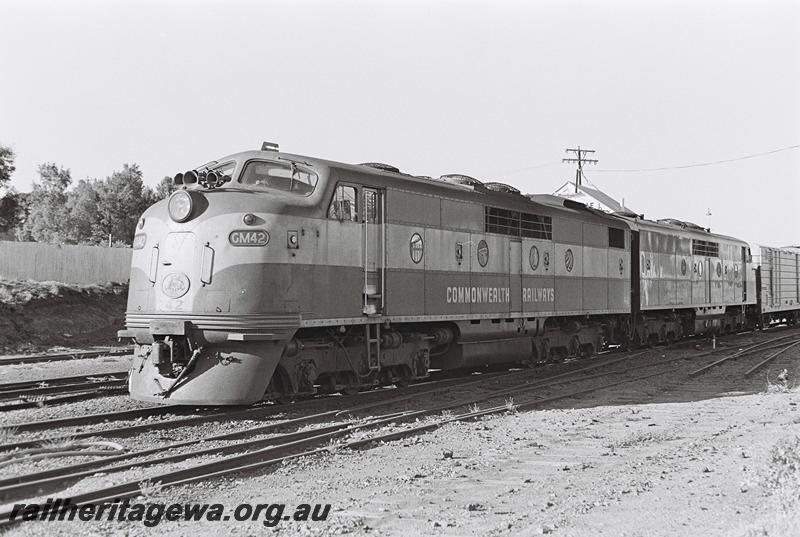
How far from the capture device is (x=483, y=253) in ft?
50.9

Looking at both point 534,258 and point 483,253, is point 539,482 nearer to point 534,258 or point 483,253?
point 483,253

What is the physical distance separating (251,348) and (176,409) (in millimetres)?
2001

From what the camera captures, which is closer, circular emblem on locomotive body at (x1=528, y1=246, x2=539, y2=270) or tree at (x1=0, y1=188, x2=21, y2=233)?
circular emblem on locomotive body at (x1=528, y1=246, x2=539, y2=270)

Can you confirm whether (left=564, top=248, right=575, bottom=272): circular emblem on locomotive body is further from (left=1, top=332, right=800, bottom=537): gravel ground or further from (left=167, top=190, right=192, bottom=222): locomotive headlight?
(left=167, top=190, right=192, bottom=222): locomotive headlight

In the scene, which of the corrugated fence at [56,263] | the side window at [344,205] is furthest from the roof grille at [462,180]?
the corrugated fence at [56,263]

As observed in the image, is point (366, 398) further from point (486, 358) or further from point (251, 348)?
point (486, 358)

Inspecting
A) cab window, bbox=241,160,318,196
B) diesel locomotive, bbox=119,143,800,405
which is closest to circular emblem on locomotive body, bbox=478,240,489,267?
diesel locomotive, bbox=119,143,800,405

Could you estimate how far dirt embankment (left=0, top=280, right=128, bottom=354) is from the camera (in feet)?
83.5

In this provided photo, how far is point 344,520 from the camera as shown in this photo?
6273mm

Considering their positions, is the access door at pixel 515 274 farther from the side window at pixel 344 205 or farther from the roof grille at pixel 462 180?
the side window at pixel 344 205

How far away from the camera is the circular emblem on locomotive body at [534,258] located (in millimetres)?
17094

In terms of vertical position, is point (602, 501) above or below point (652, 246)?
below

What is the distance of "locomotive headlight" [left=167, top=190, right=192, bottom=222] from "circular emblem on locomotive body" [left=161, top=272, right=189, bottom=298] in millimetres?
841

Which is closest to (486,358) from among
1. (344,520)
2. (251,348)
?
(251,348)
